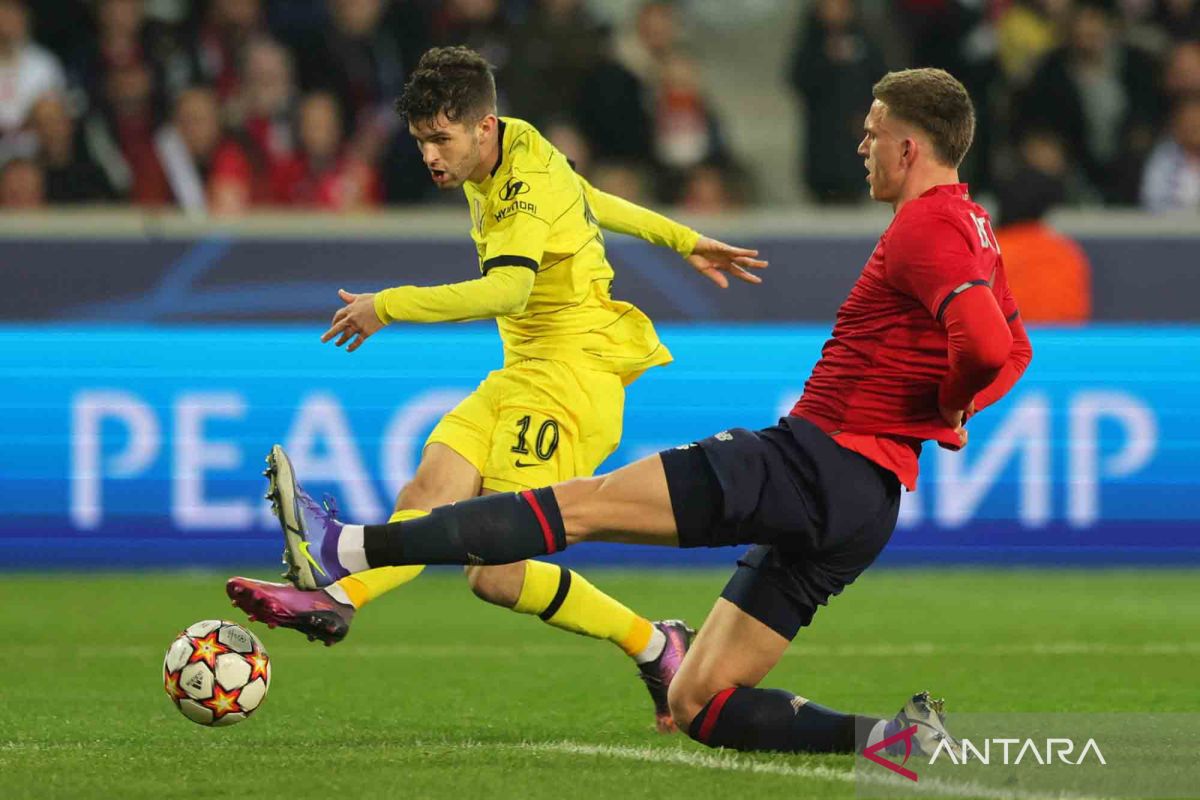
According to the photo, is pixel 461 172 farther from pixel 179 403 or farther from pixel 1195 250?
pixel 1195 250

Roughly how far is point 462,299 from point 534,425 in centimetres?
74

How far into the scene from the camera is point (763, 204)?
46.7 ft

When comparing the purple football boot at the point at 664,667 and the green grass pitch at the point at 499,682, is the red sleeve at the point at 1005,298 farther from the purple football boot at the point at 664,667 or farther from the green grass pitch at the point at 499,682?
the purple football boot at the point at 664,667

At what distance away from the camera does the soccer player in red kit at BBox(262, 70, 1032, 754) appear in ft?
17.1

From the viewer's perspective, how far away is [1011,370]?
554 cm

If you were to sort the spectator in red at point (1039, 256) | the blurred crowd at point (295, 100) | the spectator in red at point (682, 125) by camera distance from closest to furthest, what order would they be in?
the spectator in red at point (1039, 256)
the blurred crowd at point (295, 100)
the spectator in red at point (682, 125)

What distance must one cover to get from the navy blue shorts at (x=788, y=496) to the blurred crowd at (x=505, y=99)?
708cm

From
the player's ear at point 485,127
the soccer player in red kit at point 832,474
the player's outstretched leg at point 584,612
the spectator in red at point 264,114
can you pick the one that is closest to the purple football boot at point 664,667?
the player's outstretched leg at point 584,612

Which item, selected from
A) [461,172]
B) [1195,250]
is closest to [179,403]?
[461,172]

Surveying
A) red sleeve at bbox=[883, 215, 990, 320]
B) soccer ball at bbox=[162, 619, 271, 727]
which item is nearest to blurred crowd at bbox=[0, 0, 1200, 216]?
soccer ball at bbox=[162, 619, 271, 727]

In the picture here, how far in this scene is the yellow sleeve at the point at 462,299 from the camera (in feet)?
18.8

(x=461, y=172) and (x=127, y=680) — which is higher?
(x=461, y=172)

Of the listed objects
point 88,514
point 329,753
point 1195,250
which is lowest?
point 329,753

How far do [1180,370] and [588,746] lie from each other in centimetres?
619
